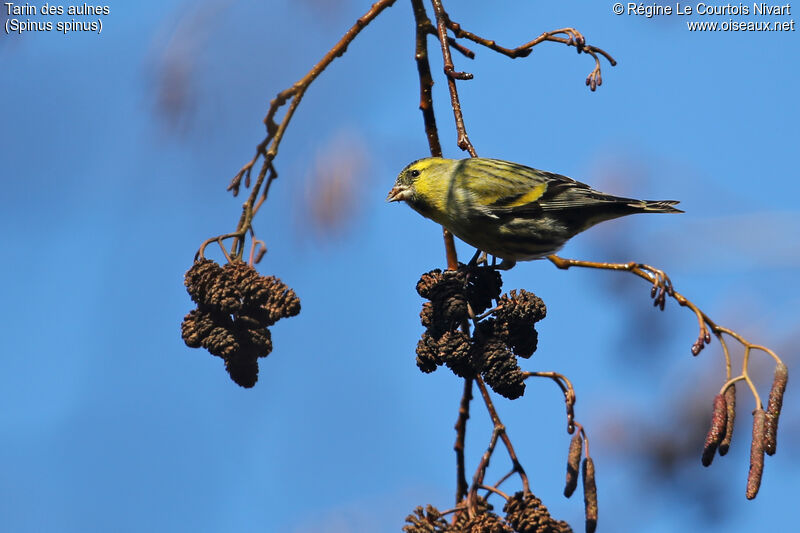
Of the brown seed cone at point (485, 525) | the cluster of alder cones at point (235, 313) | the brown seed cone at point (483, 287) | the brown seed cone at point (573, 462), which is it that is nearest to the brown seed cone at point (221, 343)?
the cluster of alder cones at point (235, 313)

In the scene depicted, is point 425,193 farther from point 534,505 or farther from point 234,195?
point 534,505

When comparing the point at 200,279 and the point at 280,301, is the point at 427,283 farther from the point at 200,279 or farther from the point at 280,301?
the point at 200,279

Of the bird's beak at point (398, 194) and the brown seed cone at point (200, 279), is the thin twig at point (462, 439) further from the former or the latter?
the bird's beak at point (398, 194)

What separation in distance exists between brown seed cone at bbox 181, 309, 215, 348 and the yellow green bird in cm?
136

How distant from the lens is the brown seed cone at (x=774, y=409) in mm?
2150

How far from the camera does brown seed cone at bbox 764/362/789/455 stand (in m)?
2.15

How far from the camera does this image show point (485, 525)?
1.92 meters

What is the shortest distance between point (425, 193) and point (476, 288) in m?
1.21

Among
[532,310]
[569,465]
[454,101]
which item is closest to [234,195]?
[454,101]

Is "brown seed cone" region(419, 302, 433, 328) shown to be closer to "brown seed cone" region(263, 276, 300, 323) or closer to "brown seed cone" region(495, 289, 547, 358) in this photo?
"brown seed cone" region(495, 289, 547, 358)

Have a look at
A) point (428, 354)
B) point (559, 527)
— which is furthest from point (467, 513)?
point (428, 354)

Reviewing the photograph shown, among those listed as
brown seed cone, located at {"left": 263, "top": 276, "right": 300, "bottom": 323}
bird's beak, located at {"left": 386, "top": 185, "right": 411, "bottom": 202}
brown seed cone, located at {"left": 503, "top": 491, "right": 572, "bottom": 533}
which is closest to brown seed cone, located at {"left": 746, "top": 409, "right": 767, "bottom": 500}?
brown seed cone, located at {"left": 503, "top": 491, "right": 572, "bottom": 533}

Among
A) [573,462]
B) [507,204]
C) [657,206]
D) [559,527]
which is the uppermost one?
[507,204]

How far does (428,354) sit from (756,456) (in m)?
0.88
